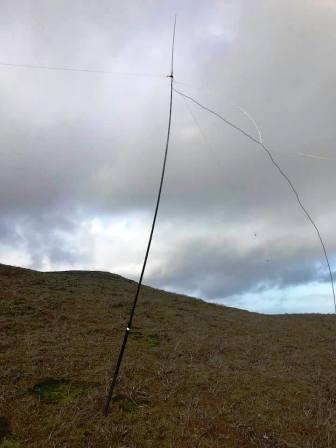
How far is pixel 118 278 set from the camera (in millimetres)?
50906

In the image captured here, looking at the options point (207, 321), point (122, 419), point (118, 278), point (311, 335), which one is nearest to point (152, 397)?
point (122, 419)

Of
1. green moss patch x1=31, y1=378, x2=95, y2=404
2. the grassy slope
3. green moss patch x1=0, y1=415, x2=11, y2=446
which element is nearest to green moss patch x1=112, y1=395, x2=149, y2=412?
the grassy slope

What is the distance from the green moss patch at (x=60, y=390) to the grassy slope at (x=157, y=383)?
33 millimetres

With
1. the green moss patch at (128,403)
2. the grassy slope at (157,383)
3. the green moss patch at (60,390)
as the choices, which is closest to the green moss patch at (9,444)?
the grassy slope at (157,383)

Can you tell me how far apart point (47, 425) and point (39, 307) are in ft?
52.7

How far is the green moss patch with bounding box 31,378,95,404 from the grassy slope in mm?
33

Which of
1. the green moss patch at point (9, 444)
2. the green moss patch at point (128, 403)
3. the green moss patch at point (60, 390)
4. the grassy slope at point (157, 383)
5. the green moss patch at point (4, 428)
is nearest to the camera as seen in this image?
the green moss patch at point (9, 444)

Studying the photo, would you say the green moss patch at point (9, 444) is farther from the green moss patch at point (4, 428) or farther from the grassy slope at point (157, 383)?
the green moss patch at point (4, 428)

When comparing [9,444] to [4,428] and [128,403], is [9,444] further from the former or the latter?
[128,403]

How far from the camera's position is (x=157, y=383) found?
555 inches

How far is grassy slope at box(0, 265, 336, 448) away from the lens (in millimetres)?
10656

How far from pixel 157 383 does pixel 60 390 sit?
Result: 3197 millimetres

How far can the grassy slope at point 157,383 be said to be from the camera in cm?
1066

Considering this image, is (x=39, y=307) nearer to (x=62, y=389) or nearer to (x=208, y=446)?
(x=62, y=389)
